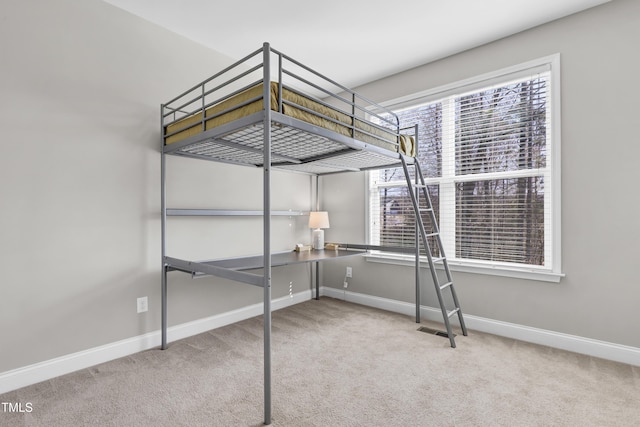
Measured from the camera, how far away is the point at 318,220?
3.56 m

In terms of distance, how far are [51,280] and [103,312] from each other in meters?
0.40

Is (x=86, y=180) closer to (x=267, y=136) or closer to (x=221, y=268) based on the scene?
(x=221, y=268)

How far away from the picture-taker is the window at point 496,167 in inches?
98.4

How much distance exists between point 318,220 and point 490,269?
179 cm

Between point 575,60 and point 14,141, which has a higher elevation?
point 575,60

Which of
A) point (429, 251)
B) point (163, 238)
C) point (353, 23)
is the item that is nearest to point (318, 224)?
point (429, 251)

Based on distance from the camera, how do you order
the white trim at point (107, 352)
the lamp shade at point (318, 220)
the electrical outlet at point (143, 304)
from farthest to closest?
the lamp shade at point (318, 220), the electrical outlet at point (143, 304), the white trim at point (107, 352)

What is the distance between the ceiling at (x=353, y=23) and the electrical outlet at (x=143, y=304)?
2.20 m

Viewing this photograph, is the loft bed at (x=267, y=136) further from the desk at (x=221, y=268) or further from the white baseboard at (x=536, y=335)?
the white baseboard at (x=536, y=335)

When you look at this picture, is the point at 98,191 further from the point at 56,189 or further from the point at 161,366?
the point at 161,366

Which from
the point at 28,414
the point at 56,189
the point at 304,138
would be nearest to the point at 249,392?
the point at 28,414

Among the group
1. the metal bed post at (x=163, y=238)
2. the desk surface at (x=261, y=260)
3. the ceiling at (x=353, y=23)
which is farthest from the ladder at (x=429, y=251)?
the metal bed post at (x=163, y=238)

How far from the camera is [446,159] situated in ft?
9.99

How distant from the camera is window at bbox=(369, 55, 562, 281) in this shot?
250 cm
